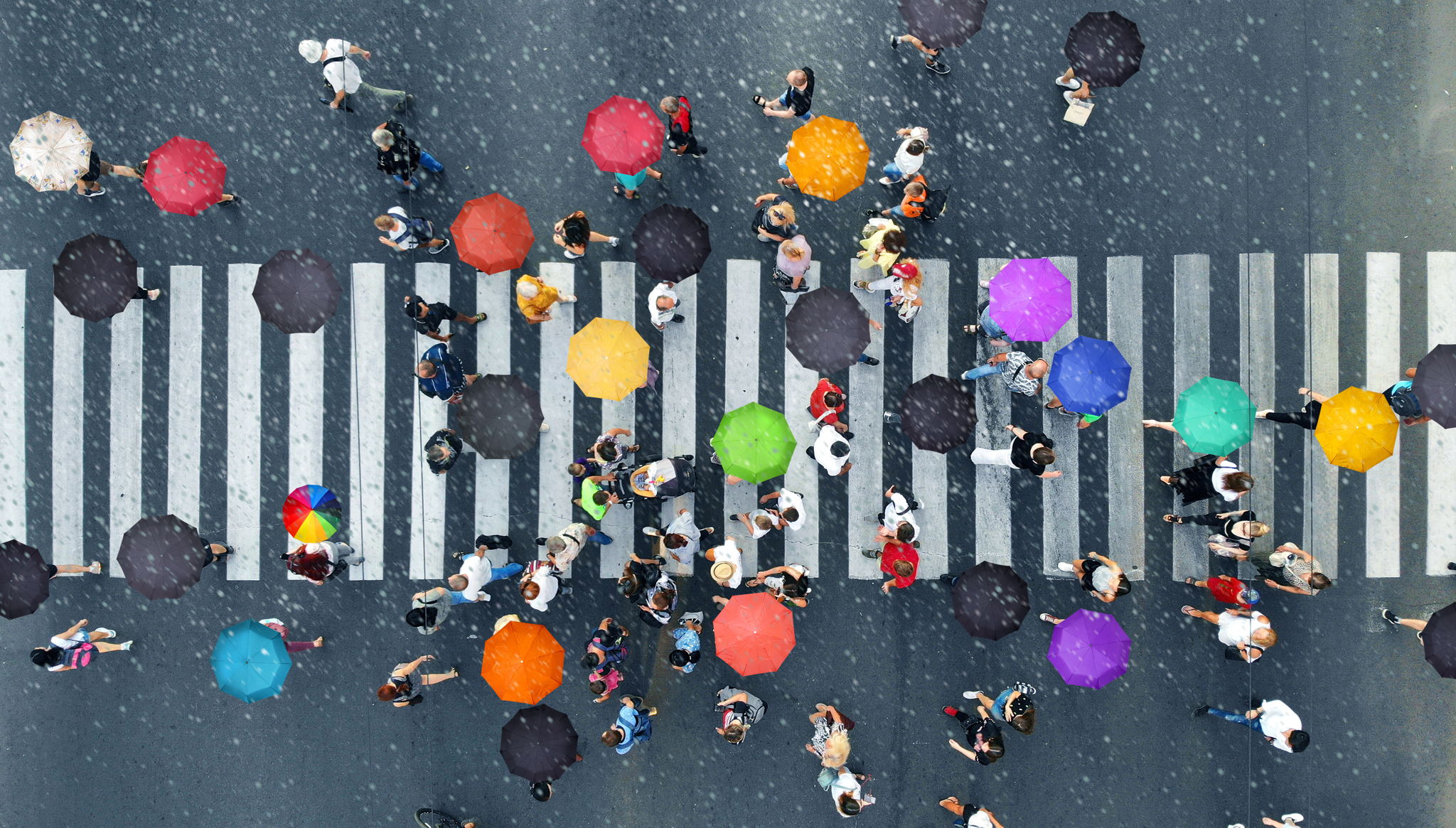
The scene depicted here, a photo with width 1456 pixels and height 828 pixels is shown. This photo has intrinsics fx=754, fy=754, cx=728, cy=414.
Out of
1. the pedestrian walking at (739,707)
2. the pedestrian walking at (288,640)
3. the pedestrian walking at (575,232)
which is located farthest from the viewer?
the pedestrian walking at (288,640)

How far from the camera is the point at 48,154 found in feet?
28.0

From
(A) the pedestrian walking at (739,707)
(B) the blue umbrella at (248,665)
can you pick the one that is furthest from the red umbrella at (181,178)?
(A) the pedestrian walking at (739,707)

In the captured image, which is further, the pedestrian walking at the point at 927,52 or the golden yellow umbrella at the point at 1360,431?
the pedestrian walking at the point at 927,52

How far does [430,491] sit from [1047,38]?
9516 mm

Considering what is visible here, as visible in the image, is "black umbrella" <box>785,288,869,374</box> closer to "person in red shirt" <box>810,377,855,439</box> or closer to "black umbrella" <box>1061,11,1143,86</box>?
"person in red shirt" <box>810,377,855,439</box>

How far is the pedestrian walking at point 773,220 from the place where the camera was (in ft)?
26.5

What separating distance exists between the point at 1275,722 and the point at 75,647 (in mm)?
13867

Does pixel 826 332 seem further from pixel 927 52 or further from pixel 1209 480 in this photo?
pixel 1209 480

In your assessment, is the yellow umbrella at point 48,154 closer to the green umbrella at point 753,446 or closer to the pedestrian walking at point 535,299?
the pedestrian walking at point 535,299

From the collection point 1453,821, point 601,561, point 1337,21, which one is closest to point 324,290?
point 601,561

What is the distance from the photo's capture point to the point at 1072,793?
9297 mm

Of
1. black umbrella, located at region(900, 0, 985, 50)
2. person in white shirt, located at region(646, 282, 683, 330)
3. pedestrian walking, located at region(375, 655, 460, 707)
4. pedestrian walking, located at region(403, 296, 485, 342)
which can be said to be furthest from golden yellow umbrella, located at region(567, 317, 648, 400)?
black umbrella, located at region(900, 0, 985, 50)

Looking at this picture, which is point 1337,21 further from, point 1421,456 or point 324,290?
point 324,290

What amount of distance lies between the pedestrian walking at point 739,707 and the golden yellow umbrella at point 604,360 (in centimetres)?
379
